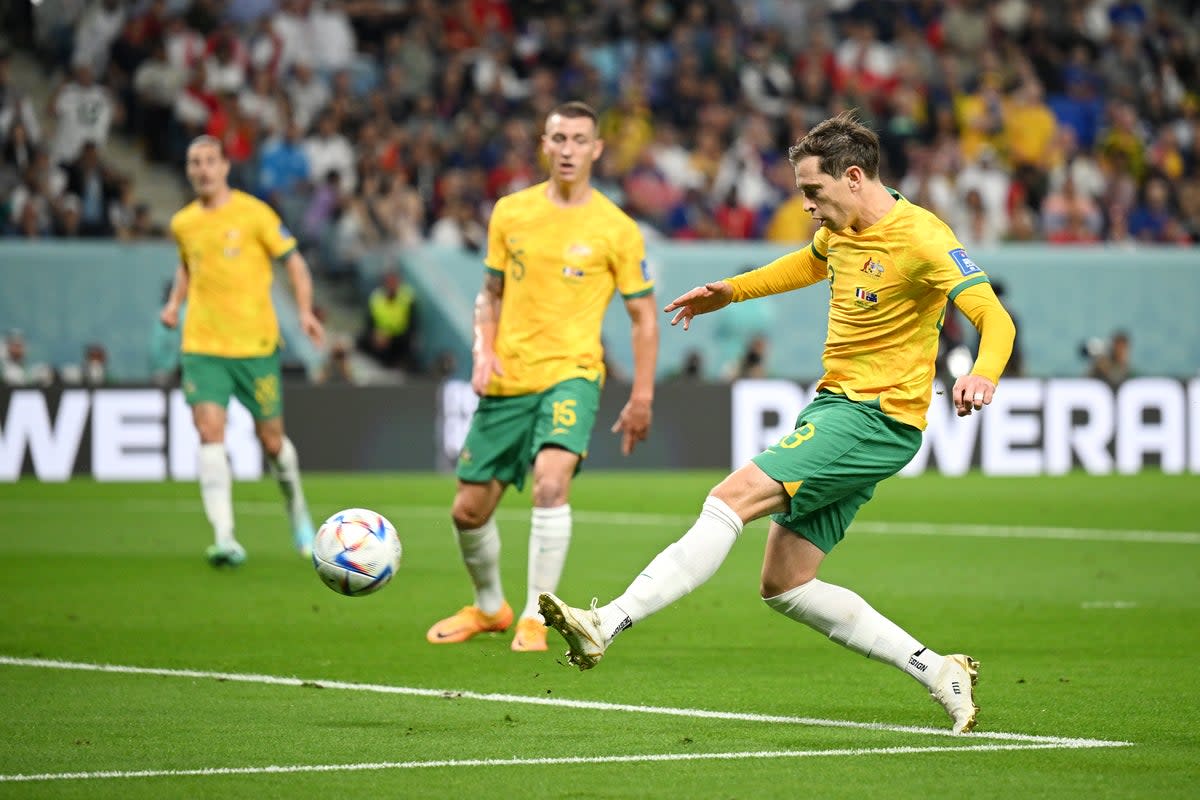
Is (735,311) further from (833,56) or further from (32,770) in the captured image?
(32,770)

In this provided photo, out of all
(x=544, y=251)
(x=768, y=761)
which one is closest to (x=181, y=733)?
(x=768, y=761)

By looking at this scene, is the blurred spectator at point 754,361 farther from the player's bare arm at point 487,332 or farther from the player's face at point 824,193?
the player's face at point 824,193

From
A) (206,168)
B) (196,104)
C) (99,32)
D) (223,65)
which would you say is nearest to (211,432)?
(206,168)

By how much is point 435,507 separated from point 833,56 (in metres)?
11.9

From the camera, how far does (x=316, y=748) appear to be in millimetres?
6762

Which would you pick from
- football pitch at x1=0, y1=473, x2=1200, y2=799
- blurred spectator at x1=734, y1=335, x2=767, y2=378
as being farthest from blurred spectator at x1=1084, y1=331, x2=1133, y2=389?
football pitch at x1=0, y1=473, x2=1200, y2=799

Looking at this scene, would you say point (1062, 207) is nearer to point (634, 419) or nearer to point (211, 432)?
point (211, 432)

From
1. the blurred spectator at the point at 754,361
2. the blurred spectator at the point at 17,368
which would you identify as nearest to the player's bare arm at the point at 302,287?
the blurred spectator at the point at 17,368

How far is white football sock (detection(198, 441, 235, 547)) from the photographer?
12.9m

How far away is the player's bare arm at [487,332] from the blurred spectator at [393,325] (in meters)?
13.5

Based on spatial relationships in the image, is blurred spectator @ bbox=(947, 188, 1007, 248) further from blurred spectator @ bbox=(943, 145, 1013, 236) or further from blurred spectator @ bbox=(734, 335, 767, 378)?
blurred spectator @ bbox=(734, 335, 767, 378)

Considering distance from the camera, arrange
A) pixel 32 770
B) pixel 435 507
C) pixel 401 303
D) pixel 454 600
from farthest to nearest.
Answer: pixel 401 303, pixel 435 507, pixel 454 600, pixel 32 770

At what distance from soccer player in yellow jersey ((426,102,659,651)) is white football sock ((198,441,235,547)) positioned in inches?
135

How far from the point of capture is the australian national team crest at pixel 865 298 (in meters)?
7.21
